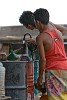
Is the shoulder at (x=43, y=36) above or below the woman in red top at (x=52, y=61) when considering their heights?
above

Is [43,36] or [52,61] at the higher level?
[43,36]

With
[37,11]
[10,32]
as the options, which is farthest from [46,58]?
[10,32]

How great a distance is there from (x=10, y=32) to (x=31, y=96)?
10503 mm

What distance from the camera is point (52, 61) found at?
4234 mm

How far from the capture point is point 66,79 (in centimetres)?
417

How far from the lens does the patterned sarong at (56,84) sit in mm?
4129

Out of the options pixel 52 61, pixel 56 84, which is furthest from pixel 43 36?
pixel 56 84

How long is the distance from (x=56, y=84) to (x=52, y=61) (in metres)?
0.27

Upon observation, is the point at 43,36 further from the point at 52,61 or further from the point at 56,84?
the point at 56,84

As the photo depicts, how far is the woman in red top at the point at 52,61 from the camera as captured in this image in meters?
4.14

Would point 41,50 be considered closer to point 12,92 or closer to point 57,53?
point 57,53

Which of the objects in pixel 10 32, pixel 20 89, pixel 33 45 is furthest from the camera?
pixel 10 32

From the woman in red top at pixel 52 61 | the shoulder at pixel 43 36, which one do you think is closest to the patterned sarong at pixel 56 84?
the woman in red top at pixel 52 61

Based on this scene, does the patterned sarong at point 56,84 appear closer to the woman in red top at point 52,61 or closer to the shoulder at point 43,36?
the woman in red top at point 52,61
